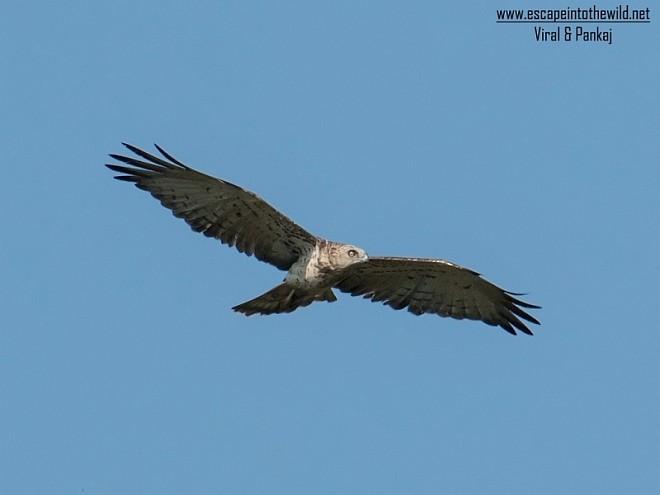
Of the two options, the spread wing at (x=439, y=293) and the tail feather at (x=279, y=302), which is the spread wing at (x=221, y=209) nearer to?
the tail feather at (x=279, y=302)

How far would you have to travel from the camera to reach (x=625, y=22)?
1508cm

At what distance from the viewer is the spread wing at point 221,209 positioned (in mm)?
13070

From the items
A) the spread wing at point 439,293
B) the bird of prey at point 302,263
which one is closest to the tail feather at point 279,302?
the bird of prey at point 302,263

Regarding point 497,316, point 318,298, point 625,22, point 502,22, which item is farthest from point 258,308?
point 625,22

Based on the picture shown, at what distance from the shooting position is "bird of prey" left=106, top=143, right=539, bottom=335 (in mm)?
13109

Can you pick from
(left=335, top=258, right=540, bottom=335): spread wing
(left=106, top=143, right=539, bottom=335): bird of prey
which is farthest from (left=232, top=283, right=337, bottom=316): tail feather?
(left=335, top=258, right=540, bottom=335): spread wing

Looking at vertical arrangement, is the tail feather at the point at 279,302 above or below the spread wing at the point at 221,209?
below

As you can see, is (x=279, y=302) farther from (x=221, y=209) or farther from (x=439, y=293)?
(x=439, y=293)

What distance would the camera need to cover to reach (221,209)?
13.3 m

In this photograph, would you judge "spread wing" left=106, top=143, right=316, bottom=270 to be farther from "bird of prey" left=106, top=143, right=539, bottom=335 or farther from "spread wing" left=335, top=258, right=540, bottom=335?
"spread wing" left=335, top=258, right=540, bottom=335

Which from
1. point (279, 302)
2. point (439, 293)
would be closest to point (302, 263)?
point (279, 302)

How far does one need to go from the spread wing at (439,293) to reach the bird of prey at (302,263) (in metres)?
0.01

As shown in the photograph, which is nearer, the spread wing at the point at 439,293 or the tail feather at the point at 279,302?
the tail feather at the point at 279,302

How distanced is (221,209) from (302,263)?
0.97m
